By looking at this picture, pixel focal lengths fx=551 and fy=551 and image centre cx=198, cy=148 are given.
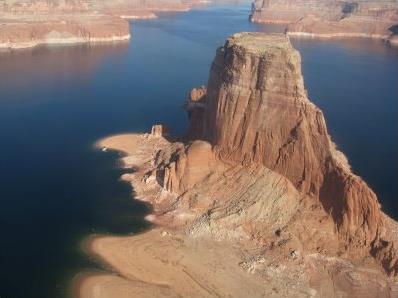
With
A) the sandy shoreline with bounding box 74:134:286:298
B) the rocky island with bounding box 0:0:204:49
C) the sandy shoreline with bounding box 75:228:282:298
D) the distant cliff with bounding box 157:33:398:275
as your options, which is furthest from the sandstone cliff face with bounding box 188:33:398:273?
the rocky island with bounding box 0:0:204:49

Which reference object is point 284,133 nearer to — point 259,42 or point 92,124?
point 259,42

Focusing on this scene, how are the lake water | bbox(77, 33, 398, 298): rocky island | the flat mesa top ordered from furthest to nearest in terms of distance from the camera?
1. the flat mesa top
2. the lake water
3. bbox(77, 33, 398, 298): rocky island

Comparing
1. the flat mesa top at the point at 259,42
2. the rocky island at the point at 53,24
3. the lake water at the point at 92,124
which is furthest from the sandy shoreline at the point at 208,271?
the rocky island at the point at 53,24

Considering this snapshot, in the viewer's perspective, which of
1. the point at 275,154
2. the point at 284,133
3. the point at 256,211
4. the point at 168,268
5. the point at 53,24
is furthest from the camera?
the point at 53,24

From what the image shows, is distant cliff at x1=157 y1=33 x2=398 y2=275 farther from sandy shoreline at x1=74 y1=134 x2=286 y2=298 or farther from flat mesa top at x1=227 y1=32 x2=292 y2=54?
sandy shoreline at x1=74 y1=134 x2=286 y2=298

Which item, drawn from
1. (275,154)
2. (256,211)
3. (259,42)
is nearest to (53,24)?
(259,42)

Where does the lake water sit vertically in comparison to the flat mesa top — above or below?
below

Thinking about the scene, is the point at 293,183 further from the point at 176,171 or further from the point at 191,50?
the point at 191,50

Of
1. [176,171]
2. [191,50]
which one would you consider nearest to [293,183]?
[176,171]
